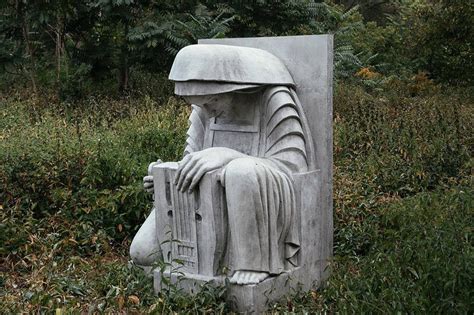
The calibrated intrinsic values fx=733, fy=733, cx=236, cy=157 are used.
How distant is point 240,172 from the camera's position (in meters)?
4.33

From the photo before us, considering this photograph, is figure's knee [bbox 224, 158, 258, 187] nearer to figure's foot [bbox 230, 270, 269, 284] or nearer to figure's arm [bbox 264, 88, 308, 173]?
figure's arm [bbox 264, 88, 308, 173]

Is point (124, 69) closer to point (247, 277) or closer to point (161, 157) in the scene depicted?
point (161, 157)

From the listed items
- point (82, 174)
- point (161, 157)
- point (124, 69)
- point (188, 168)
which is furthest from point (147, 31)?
point (188, 168)

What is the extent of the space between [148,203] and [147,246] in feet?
5.21

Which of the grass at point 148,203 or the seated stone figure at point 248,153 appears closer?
the grass at point 148,203

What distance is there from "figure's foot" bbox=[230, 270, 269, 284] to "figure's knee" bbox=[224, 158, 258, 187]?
22.0 inches

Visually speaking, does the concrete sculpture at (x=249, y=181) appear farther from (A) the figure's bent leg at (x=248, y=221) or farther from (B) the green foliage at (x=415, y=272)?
(B) the green foliage at (x=415, y=272)

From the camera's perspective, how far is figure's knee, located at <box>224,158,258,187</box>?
4.33 metres

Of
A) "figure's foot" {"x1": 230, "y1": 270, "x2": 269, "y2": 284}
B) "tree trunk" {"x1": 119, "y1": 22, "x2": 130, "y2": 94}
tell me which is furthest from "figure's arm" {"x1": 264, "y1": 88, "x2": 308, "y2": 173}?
"tree trunk" {"x1": 119, "y1": 22, "x2": 130, "y2": 94}

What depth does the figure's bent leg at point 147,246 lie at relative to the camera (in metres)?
4.91

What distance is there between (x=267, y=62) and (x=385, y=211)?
192cm

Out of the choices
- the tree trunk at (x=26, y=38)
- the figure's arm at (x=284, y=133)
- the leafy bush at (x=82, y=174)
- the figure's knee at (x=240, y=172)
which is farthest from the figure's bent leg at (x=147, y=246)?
the tree trunk at (x=26, y=38)

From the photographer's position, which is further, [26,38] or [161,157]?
[26,38]

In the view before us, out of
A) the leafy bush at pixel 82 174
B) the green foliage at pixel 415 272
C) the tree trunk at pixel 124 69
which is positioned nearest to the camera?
the green foliage at pixel 415 272
